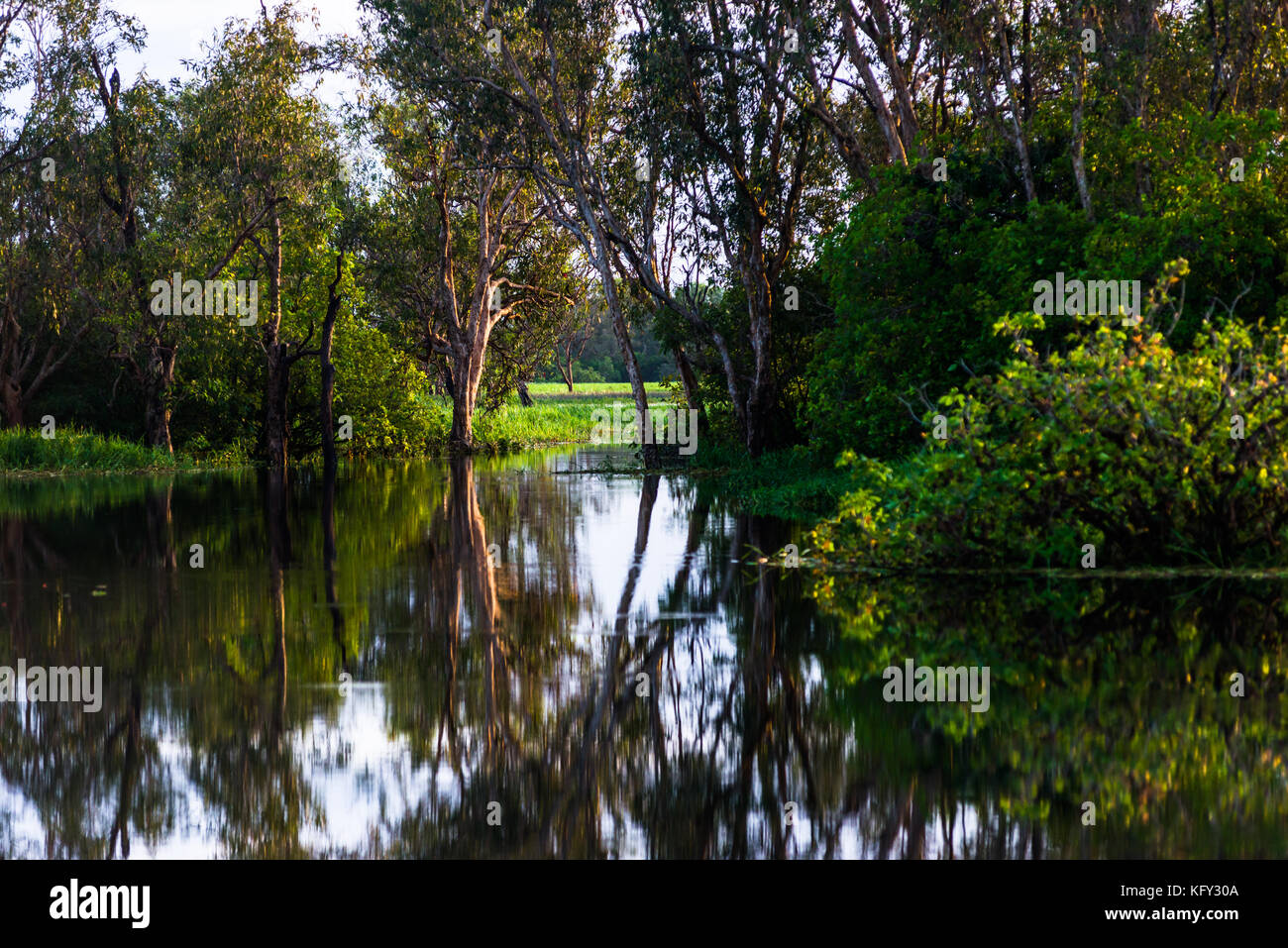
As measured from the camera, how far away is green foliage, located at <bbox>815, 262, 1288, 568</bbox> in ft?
42.7

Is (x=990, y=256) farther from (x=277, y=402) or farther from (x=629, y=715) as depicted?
(x=277, y=402)

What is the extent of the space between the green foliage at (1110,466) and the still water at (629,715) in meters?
0.69

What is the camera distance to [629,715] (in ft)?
27.8

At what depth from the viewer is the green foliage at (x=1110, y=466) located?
13.0 meters

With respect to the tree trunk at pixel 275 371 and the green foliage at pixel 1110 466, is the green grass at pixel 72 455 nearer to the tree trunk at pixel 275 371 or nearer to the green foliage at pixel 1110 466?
the tree trunk at pixel 275 371

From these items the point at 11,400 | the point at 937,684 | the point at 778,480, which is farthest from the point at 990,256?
the point at 11,400

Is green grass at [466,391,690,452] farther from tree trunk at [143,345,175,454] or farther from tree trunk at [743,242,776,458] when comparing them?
tree trunk at [743,242,776,458]

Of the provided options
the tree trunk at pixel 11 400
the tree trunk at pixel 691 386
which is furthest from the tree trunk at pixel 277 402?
the tree trunk at pixel 691 386

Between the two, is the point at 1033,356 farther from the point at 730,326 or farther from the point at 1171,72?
the point at 730,326

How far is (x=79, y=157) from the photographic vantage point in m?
40.3

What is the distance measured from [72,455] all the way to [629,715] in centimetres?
3448
